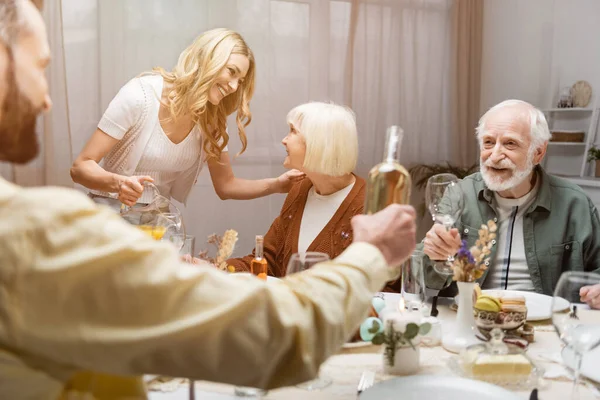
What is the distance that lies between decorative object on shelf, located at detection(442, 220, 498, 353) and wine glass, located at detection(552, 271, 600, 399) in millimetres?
238

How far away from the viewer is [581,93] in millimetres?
4453

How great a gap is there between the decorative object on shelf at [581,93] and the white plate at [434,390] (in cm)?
386

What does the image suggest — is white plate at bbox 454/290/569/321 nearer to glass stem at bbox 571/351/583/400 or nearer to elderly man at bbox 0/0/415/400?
glass stem at bbox 571/351/583/400

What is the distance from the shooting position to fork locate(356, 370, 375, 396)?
46.2 inches

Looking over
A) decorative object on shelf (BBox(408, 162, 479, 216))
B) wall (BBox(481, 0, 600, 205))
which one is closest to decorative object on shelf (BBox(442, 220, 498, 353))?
decorative object on shelf (BBox(408, 162, 479, 216))

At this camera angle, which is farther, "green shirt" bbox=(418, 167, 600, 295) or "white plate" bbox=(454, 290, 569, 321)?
"green shirt" bbox=(418, 167, 600, 295)

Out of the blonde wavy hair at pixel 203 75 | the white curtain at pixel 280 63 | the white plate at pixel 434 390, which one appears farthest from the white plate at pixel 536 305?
the white curtain at pixel 280 63

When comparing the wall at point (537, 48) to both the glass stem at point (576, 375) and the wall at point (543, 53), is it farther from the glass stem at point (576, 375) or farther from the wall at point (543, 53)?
the glass stem at point (576, 375)

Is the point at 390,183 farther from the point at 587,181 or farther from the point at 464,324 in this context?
the point at 587,181

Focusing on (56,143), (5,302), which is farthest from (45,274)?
(56,143)

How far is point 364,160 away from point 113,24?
74.8 inches

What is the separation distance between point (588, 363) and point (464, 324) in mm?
275

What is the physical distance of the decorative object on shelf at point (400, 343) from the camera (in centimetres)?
126

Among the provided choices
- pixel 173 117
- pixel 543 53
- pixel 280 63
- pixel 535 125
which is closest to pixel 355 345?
pixel 535 125
